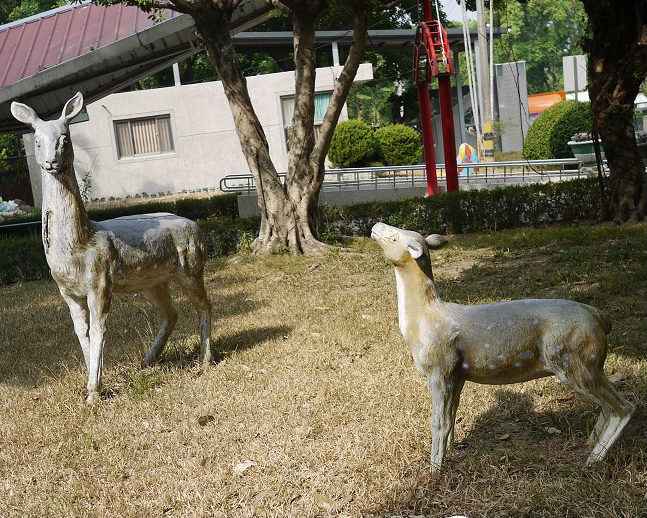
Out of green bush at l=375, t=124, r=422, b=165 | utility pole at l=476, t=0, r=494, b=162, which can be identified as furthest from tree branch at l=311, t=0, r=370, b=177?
utility pole at l=476, t=0, r=494, b=162

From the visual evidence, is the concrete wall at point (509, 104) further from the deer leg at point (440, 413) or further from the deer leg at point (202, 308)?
the deer leg at point (440, 413)

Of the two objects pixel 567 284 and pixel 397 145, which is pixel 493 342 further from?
pixel 397 145

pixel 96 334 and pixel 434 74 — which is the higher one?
pixel 434 74

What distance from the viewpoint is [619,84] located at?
12516mm

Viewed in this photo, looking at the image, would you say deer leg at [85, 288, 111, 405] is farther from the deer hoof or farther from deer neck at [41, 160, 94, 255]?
deer neck at [41, 160, 94, 255]

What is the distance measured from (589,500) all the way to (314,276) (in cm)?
788

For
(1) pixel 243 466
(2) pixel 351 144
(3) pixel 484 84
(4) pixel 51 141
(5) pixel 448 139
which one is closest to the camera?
(1) pixel 243 466

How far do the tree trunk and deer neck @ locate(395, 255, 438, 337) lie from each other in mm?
8916

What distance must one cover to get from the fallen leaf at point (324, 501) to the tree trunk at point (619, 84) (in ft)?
31.9

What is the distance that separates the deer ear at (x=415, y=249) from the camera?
4160 millimetres

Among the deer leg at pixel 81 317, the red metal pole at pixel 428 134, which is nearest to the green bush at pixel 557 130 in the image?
the red metal pole at pixel 428 134

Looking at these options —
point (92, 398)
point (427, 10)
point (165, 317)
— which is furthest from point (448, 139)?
point (92, 398)

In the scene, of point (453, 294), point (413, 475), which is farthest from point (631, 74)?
point (413, 475)

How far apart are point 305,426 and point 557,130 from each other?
2524 cm
